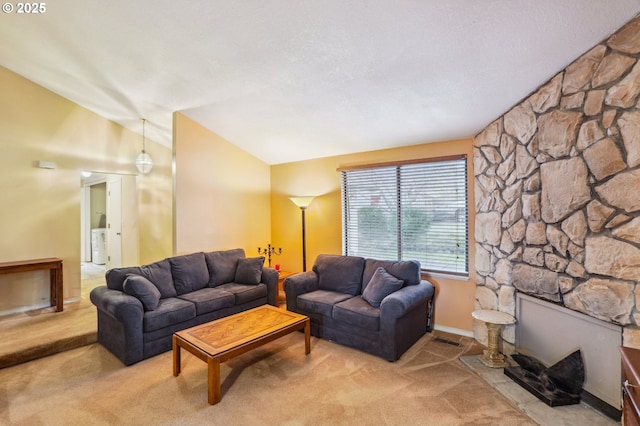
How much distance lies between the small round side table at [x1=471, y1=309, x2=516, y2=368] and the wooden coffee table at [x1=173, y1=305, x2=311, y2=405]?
1.74 meters

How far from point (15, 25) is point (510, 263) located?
17.2ft

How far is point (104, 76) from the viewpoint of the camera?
3.45 m

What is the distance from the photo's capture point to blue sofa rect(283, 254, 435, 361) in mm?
3021

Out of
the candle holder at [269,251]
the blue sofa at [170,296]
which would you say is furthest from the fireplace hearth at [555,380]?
the candle holder at [269,251]

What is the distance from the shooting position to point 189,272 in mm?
3957

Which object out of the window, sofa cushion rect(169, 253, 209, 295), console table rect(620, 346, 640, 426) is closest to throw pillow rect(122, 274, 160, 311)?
sofa cushion rect(169, 253, 209, 295)

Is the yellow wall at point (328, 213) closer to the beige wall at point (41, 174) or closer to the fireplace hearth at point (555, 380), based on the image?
the fireplace hearth at point (555, 380)

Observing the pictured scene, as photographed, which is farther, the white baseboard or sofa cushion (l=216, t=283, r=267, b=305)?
sofa cushion (l=216, t=283, r=267, b=305)

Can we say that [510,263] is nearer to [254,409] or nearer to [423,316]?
[423,316]

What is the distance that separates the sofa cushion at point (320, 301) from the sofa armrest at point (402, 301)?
0.68 meters

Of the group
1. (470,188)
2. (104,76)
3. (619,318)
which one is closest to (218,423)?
(619,318)

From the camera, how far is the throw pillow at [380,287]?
3303mm

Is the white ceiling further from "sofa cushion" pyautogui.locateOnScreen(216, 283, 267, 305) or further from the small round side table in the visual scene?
"sofa cushion" pyautogui.locateOnScreen(216, 283, 267, 305)

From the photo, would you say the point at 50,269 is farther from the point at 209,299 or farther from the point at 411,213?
the point at 411,213
